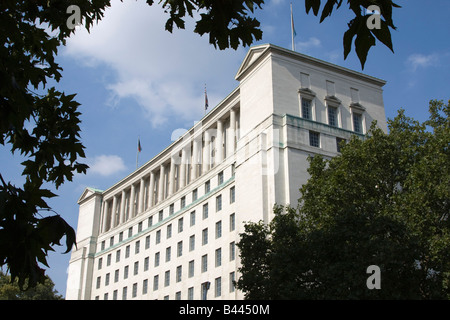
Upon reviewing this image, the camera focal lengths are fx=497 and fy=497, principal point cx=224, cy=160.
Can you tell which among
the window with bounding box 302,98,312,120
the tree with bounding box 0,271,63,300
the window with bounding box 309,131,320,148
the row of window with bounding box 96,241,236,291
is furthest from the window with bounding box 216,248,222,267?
the tree with bounding box 0,271,63,300

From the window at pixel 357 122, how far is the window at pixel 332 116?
2.50 m

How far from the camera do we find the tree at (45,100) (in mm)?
4863

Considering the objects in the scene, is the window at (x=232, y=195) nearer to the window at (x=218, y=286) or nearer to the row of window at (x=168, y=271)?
the row of window at (x=168, y=271)

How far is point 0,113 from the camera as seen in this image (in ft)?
16.8

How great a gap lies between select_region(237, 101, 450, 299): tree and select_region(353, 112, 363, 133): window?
1813cm

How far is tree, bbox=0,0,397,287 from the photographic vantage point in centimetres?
486

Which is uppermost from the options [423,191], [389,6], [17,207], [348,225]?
[423,191]

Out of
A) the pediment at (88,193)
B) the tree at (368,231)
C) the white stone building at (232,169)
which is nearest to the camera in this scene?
the tree at (368,231)

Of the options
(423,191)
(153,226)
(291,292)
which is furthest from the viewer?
(153,226)

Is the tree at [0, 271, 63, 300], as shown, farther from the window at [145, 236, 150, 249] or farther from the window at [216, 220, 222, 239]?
the window at [216, 220, 222, 239]

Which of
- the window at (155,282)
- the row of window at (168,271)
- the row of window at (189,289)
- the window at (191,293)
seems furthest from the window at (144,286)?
the window at (191,293)
